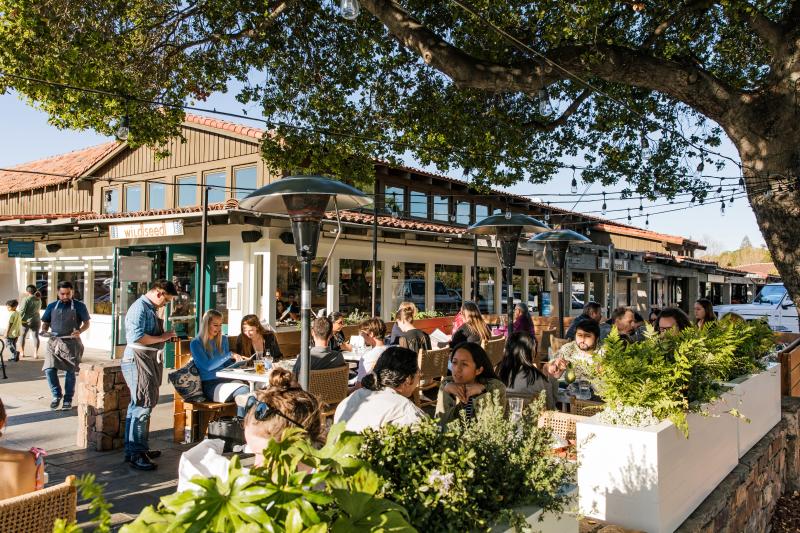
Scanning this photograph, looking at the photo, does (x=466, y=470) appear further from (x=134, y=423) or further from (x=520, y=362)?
(x=134, y=423)

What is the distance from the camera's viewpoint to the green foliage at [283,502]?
1125 millimetres

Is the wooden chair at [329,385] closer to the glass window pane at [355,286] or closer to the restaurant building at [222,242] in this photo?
the restaurant building at [222,242]

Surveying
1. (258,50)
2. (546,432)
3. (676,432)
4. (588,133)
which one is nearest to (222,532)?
(546,432)

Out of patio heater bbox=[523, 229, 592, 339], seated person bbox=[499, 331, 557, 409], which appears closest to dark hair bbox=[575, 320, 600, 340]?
seated person bbox=[499, 331, 557, 409]

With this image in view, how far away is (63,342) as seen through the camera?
26.6ft

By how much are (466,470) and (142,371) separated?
4660mm

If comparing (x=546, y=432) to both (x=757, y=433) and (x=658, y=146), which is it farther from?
(x=658, y=146)

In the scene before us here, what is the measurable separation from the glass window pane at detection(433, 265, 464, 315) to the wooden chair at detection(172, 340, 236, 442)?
11204 millimetres

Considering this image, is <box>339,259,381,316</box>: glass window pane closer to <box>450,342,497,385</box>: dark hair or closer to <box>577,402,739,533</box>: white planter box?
<box>450,342,497,385</box>: dark hair

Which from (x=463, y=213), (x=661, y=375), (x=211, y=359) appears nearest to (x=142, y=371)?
(x=211, y=359)

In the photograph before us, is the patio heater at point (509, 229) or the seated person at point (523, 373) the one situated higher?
the patio heater at point (509, 229)

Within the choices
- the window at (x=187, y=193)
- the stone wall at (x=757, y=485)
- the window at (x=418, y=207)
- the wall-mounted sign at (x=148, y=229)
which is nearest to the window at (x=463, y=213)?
the window at (x=418, y=207)

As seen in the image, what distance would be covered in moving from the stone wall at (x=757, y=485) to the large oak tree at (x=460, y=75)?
1.83 meters

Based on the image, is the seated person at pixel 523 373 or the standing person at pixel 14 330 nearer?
the seated person at pixel 523 373
